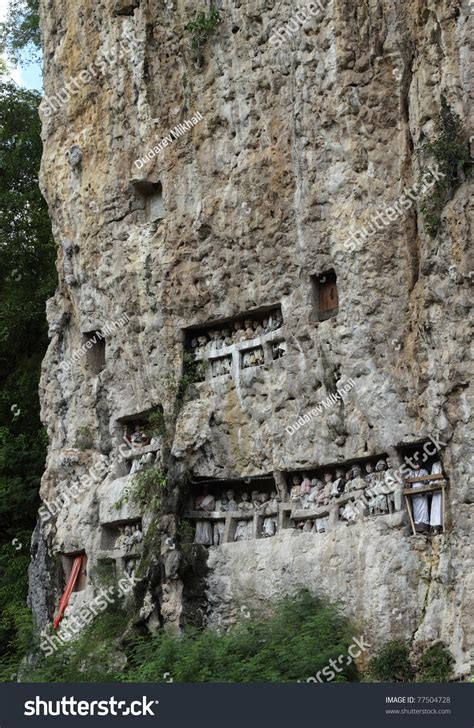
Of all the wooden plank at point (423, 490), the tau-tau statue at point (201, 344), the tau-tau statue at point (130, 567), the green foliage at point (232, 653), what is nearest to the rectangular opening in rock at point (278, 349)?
the tau-tau statue at point (201, 344)

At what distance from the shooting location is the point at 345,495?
1772 centimetres

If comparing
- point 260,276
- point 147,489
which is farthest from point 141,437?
point 260,276

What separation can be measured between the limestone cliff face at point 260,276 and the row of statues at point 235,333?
0.74ft

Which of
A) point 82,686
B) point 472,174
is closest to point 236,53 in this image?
point 472,174

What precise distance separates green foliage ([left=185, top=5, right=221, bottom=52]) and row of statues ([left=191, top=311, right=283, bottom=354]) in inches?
173

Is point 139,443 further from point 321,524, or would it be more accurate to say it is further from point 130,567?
point 321,524

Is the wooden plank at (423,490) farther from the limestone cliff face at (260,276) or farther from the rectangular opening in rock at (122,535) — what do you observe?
the rectangular opening in rock at (122,535)

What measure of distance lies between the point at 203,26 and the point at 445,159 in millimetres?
5419

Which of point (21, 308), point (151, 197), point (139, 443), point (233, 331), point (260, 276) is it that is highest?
point (21, 308)

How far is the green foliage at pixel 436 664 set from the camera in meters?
15.2

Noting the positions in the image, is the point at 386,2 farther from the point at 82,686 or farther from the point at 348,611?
the point at 82,686

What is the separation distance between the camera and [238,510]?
63.5 ft

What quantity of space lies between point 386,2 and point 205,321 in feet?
18.0

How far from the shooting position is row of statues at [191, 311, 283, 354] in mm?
19250
